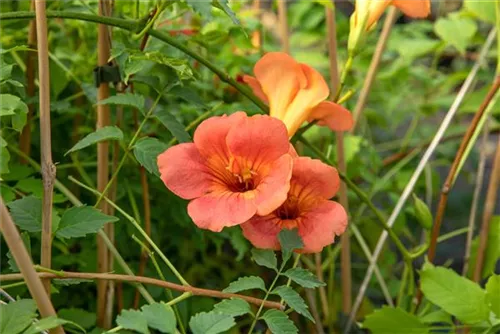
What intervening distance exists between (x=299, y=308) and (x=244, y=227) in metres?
0.11

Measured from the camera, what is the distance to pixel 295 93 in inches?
30.4

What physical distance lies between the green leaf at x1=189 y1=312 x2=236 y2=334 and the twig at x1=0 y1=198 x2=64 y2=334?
0.11 m

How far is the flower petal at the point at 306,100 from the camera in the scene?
0.75 m

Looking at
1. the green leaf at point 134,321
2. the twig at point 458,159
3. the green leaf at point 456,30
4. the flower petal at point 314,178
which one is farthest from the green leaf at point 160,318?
the green leaf at point 456,30

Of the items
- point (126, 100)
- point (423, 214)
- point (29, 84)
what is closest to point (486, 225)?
point (423, 214)

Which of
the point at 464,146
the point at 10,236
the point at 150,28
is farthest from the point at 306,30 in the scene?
the point at 10,236

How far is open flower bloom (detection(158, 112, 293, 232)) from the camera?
2.17 feet

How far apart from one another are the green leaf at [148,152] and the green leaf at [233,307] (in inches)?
6.4

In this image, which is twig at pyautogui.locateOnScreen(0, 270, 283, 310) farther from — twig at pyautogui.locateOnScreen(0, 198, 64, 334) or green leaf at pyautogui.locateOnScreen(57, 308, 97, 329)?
green leaf at pyautogui.locateOnScreen(57, 308, 97, 329)

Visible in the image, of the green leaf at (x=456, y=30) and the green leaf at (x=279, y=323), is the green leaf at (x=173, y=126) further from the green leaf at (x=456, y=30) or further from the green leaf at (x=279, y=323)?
the green leaf at (x=456, y=30)

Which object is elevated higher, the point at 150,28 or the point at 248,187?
the point at 150,28

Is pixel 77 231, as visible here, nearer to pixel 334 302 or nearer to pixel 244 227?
pixel 244 227

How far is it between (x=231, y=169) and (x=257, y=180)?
28 millimetres

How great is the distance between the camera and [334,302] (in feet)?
3.77
